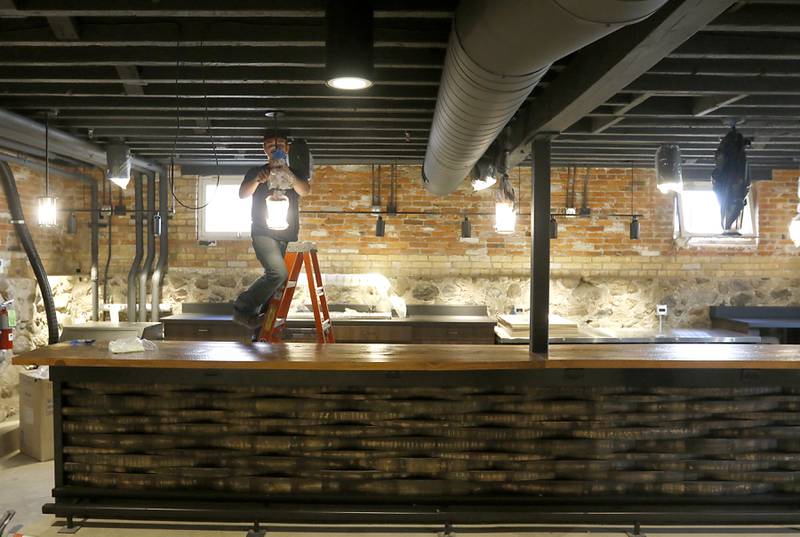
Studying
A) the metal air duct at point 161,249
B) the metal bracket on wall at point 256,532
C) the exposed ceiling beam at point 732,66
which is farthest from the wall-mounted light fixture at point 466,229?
the metal bracket on wall at point 256,532

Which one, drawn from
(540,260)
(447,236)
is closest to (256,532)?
(540,260)

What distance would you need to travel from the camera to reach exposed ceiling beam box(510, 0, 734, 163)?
6.14ft

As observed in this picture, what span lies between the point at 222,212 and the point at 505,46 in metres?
5.36

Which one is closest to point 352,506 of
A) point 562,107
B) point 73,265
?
point 562,107

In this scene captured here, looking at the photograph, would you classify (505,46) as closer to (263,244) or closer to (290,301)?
(263,244)

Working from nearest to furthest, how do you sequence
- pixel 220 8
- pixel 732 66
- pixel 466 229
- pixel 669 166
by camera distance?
pixel 220 8
pixel 732 66
pixel 669 166
pixel 466 229

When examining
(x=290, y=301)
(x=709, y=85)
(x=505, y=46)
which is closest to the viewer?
(x=505, y=46)

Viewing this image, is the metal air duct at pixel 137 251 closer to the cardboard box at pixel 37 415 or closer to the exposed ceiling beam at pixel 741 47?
the cardboard box at pixel 37 415

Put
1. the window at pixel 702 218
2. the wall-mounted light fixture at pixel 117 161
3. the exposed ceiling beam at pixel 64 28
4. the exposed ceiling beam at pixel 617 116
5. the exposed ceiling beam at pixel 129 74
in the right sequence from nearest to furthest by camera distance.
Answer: the exposed ceiling beam at pixel 64 28 → the exposed ceiling beam at pixel 129 74 → the exposed ceiling beam at pixel 617 116 → the wall-mounted light fixture at pixel 117 161 → the window at pixel 702 218

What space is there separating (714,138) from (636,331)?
209 cm

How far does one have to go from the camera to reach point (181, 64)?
10.2 ft

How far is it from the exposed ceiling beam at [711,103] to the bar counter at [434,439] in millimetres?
1684

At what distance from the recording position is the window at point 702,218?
643 centimetres

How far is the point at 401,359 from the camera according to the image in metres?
3.02
